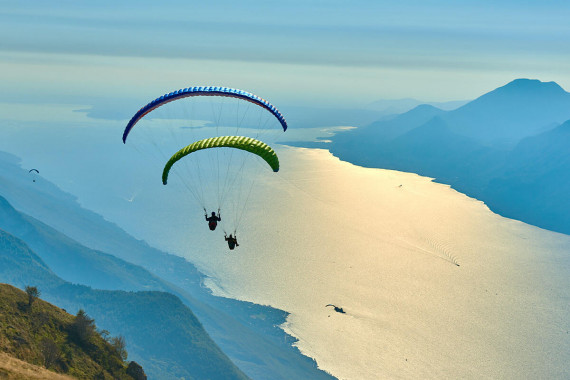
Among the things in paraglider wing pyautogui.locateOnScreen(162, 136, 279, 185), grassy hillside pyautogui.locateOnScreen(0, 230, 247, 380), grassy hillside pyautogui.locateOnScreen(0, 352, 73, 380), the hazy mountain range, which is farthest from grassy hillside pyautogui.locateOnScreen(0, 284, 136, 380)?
the hazy mountain range

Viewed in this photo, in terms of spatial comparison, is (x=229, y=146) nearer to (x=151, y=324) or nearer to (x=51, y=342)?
(x=51, y=342)

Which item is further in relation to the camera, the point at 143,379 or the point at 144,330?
the point at 144,330

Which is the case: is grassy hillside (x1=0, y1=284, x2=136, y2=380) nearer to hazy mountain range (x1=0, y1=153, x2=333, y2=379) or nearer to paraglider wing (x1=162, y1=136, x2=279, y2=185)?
paraglider wing (x1=162, y1=136, x2=279, y2=185)

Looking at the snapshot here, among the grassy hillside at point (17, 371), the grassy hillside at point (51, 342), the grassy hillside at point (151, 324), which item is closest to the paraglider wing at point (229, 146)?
the grassy hillside at point (17, 371)

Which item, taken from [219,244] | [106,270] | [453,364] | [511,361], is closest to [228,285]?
[219,244]

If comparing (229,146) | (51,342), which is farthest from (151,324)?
(229,146)

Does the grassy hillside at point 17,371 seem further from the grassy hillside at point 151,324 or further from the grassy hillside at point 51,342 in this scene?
the grassy hillside at point 151,324

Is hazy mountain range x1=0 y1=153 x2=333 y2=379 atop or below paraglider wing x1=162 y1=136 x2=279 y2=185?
below

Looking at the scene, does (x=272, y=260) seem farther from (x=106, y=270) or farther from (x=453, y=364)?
(x=453, y=364)
